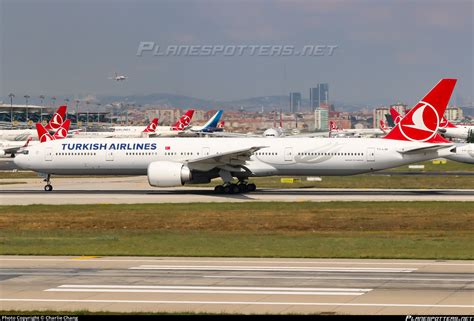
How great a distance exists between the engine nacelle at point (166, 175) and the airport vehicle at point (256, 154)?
1.67 ft

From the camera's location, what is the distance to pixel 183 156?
57250 millimetres

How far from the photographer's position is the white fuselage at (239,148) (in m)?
55.8

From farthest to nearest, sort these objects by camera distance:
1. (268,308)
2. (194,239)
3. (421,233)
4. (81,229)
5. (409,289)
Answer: (81,229) < (421,233) < (194,239) < (409,289) < (268,308)

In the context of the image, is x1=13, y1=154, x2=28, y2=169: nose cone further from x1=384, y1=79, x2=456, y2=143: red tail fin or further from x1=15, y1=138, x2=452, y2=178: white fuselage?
A: x1=384, y1=79, x2=456, y2=143: red tail fin

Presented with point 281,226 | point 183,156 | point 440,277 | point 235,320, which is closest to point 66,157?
point 183,156

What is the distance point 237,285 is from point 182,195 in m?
32.8

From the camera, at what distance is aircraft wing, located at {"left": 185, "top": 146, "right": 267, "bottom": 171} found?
53.8 meters

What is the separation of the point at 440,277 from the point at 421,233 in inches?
527

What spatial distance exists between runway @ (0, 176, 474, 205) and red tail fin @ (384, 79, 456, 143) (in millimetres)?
3962

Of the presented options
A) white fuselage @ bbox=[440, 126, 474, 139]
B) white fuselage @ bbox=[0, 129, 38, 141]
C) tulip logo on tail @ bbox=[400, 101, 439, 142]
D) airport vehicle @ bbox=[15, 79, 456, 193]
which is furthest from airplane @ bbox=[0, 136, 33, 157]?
tulip logo on tail @ bbox=[400, 101, 439, 142]

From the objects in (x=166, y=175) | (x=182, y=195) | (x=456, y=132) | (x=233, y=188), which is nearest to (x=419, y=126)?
(x=233, y=188)

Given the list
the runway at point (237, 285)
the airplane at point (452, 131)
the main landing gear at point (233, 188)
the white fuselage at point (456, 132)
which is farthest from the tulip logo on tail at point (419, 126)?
the white fuselage at point (456, 132)

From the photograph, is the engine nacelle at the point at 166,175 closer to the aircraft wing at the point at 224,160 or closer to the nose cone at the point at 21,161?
the aircraft wing at the point at 224,160

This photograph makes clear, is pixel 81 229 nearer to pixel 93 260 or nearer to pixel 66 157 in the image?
pixel 93 260
